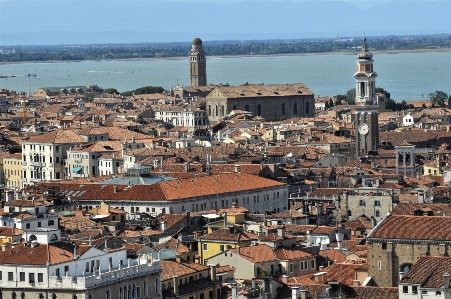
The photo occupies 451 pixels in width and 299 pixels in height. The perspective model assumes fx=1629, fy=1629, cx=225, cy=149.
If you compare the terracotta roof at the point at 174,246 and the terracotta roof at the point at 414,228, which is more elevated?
the terracotta roof at the point at 414,228

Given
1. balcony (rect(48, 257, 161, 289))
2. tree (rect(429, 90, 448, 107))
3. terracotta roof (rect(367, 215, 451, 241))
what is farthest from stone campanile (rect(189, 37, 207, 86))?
balcony (rect(48, 257, 161, 289))

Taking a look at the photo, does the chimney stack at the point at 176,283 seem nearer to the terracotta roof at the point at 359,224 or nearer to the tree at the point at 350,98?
the terracotta roof at the point at 359,224

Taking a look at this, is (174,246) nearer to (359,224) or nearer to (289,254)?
(289,254)

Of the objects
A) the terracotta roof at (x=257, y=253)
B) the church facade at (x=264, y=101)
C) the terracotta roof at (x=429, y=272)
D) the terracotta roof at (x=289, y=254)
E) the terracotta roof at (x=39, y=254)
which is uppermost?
the terracotta roof at (x=39, y=254)

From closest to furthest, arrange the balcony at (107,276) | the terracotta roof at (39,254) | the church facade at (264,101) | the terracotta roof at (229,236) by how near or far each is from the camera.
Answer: the balcony at (107,276)
the terracotta roof at (39,254)
the terracotta roof at (229,236)
the church facade at (264,101)

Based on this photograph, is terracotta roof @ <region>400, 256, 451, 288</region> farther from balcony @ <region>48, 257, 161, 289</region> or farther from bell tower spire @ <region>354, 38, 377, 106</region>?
bell tower spire @ <region>354, 38, 377, 106</region>

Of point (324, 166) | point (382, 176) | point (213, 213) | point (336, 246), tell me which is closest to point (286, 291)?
point (336, 246)

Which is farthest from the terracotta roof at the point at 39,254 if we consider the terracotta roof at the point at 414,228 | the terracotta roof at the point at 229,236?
the terracotta roof at the point at 229,236
